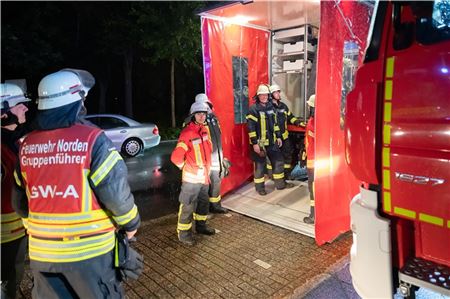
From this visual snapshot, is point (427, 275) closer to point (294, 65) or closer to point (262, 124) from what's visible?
point (262, 124)

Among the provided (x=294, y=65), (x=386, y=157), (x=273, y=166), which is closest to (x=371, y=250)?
(x=386, y=157)

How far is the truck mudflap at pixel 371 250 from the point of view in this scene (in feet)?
6.83

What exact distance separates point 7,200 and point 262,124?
4256mm

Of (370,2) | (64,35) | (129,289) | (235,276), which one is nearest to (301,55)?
(370,2)

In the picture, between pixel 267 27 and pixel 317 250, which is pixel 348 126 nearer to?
pixel 317 250

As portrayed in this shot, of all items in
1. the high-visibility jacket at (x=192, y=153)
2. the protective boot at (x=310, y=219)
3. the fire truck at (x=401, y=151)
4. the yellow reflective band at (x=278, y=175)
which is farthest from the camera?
the yellow reflective band at (x=278, y=175)

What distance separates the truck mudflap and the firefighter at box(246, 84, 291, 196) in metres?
3.88

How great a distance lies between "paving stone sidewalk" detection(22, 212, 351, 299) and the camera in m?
3.40

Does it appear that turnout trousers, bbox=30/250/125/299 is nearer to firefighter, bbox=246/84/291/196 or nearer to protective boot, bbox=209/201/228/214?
protective boot, bbox=209/201/228/214

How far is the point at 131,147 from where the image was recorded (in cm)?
1142

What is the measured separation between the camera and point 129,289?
11.3ft

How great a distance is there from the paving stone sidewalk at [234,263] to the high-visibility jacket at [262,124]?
5.42 feet

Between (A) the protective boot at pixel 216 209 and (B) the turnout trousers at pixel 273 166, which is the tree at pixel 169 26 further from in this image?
(A) the protective boot at pixel 216 209

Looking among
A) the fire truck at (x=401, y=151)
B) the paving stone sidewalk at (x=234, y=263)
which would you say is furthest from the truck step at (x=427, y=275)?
the paving stone sidewalk at (x=234, y=263)
